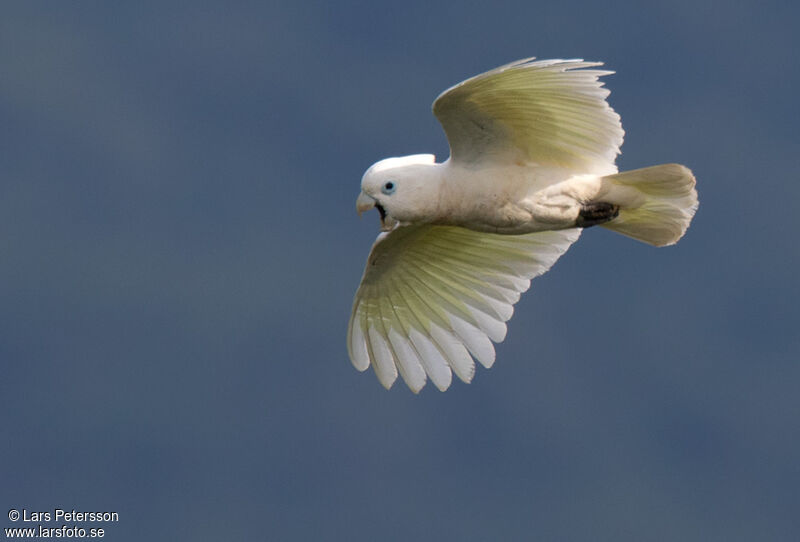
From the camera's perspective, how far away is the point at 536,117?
9141mm

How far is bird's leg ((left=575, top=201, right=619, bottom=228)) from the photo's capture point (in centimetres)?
925

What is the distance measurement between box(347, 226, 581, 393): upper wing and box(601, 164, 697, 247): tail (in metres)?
0.97

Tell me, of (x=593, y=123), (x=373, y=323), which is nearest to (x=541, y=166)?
(x=593, y=123)

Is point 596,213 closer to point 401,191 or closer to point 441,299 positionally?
point 401,191

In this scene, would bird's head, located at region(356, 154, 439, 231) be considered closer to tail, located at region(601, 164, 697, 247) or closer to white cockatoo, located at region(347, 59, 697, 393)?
white cockatoo, located at region(347, 59, 697, 393)

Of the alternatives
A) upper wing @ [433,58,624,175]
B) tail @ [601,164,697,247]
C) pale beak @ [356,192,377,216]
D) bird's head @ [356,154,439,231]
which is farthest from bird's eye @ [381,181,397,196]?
tail @ [601,164,697,247]

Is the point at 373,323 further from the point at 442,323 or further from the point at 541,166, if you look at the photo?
the point at 541,166

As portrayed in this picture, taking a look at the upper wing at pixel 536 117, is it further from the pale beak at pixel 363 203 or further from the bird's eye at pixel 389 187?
the pale beak at pixel 363 203

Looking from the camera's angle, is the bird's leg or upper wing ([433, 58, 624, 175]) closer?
upper wing ([433, 58, 624, 175])

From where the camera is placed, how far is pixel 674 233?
30.7 ft

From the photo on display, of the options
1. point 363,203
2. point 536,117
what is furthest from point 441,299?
point 536,117

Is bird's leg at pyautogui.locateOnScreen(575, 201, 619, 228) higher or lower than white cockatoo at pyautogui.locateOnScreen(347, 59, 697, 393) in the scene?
lower

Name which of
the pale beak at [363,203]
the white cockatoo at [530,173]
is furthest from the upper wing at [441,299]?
the pale beak at [363,203]

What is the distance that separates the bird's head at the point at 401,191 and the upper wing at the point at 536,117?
0.25 metres
